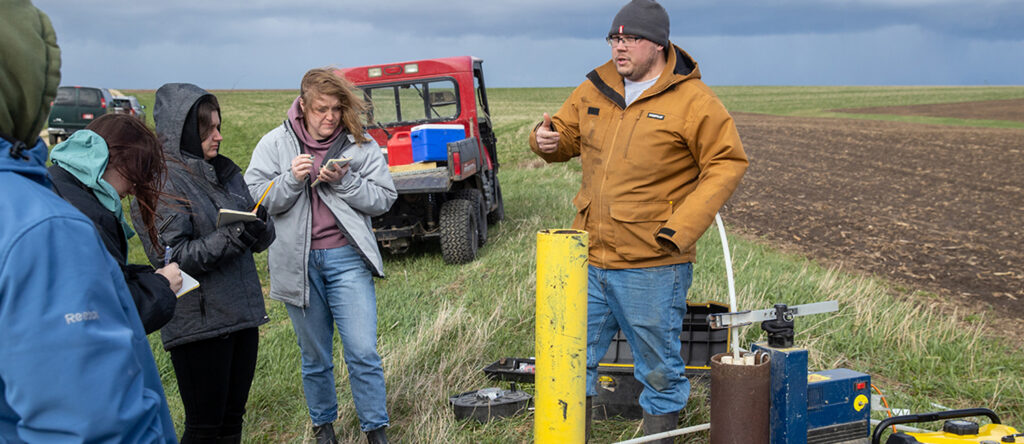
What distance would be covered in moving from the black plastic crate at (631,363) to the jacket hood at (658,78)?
133 centimetres

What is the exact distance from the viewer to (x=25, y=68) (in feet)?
3.84

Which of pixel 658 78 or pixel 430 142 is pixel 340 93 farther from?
pixel 430 142

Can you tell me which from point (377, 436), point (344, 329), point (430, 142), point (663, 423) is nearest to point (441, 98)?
point (430, 142)

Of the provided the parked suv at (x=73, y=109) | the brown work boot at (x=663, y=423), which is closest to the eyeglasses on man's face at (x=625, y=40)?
the brown work boot at (x=663, y=423)

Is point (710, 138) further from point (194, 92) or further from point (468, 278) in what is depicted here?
point (468, 278)

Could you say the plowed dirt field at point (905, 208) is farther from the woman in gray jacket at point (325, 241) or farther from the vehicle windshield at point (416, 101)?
the woman in gray jacket at point (325, 241)

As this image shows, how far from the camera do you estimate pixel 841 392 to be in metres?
2.64

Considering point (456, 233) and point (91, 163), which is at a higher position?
point (91, 163)

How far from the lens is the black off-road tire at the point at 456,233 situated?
295 inches

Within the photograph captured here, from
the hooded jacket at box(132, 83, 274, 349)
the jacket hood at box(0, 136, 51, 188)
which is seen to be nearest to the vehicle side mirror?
the hooded jacket at box(132, 83, 274, 349)

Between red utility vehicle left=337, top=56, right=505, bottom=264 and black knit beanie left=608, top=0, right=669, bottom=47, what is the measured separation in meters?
4.27

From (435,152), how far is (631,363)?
4.60 m

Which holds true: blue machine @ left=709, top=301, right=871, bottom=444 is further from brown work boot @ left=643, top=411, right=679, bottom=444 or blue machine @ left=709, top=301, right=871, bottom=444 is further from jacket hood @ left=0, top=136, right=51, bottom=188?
jacket hood @ left=0, top=136, right=51, bottom=188

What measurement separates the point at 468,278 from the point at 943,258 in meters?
5.56
